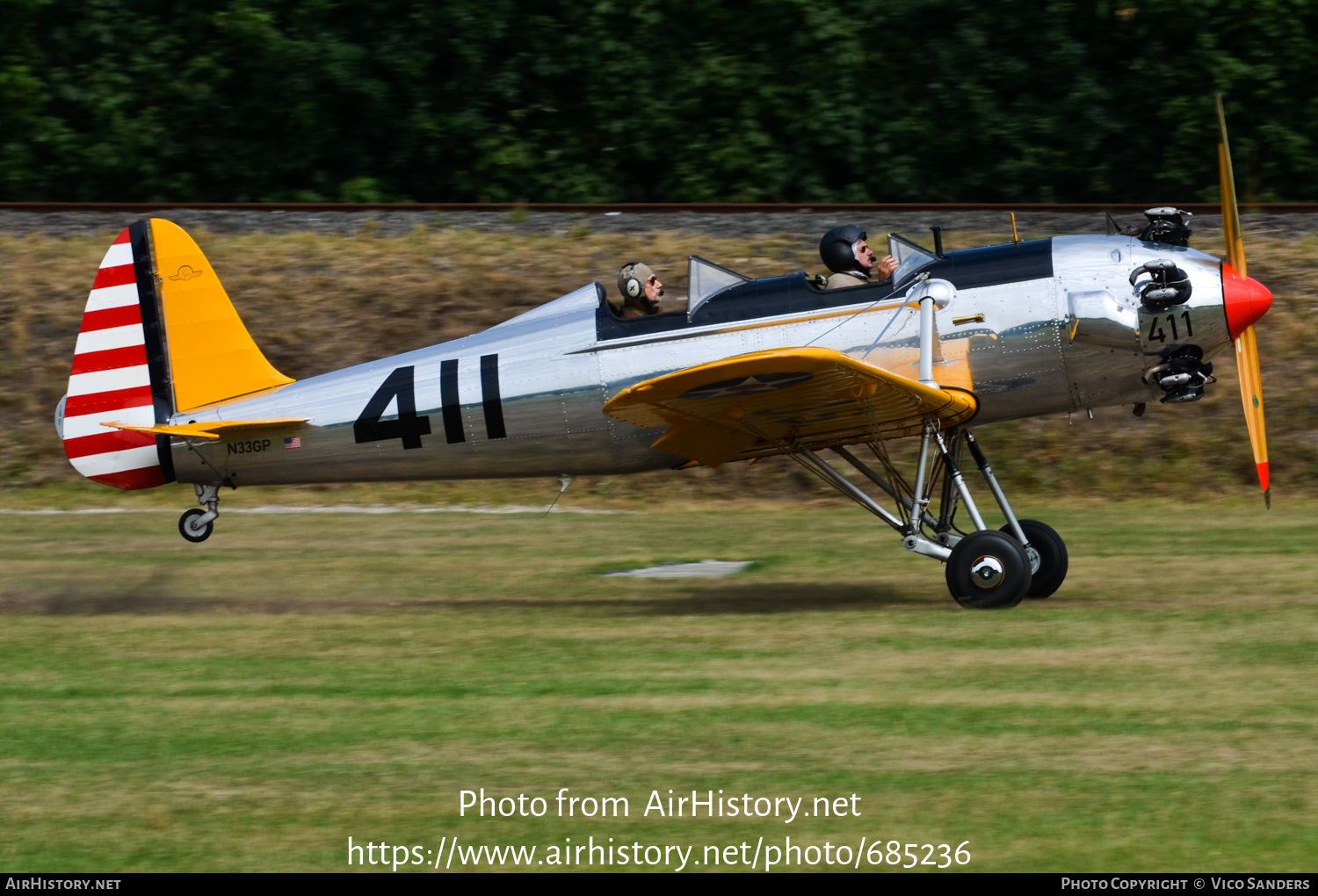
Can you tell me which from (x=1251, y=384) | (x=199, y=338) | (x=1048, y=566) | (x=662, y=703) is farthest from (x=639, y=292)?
(x=1251, y=384)

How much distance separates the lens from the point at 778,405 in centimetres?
973

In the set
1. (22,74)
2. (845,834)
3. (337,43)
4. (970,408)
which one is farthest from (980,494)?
(22,74)

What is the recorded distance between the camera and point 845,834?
5.42 metres

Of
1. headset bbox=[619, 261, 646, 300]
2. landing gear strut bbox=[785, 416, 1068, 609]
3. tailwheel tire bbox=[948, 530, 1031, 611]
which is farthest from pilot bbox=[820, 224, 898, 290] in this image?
tailwheel tire bbox=[948, 530, 1031, 611]

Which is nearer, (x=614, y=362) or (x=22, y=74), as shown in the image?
(x=614, y=362)

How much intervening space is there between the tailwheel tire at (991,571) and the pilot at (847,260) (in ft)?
6.37

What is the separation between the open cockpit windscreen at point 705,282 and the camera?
33.6 ft

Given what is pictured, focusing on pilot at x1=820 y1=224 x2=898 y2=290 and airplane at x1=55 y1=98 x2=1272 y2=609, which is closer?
airplane at x1=55 y1=98 x2=1272 y2=609

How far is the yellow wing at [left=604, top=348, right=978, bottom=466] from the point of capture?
8.93 meters

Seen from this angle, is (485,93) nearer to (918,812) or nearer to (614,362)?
(614,362)

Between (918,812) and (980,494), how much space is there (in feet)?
33.5

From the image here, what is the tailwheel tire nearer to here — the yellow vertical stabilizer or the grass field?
the grass field

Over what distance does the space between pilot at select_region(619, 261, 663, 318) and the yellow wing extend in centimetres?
95

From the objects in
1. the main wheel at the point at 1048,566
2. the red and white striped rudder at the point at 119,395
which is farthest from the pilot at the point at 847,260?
the red and white striped rudder at the point at 119,395
